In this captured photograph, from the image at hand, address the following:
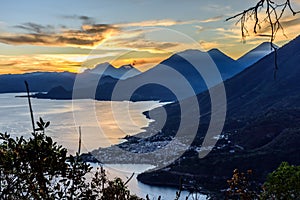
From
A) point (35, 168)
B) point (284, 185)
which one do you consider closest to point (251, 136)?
point (284, 185)

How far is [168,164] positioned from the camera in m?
54.2

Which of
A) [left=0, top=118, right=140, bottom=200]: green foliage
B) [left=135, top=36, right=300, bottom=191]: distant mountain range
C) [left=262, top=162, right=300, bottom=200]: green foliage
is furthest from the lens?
[left=135, top=36, right=300, bottom=191]: distant mountain range

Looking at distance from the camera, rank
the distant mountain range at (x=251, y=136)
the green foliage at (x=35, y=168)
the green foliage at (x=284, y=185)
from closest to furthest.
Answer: the green foliage at (x=35, y=168) → the green foliage at (x=284, y=185) → the distant mountain range at (x=251, y=136)

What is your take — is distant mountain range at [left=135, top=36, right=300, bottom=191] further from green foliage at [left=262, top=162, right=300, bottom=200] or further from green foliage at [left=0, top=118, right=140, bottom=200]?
green foliage at [left=0, top=118, right=140, bottom=200]

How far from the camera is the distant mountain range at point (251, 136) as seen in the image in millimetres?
45344

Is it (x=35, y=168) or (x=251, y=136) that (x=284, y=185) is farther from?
(x=251, y=136)

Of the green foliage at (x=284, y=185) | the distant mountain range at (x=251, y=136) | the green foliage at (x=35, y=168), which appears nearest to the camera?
the green foliage at (x=35, y=168)

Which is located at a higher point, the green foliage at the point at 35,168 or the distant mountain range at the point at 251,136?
the green foliage at the point at 35,168

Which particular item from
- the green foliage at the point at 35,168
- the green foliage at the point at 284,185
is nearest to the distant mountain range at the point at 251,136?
the green foliage at the point at 284,185

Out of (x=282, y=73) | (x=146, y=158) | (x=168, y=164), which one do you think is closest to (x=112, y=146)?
(x=146, y=158)

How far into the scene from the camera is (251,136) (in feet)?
202

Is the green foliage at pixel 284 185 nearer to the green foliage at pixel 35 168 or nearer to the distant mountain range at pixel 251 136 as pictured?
the green foliage at pixel 35 168

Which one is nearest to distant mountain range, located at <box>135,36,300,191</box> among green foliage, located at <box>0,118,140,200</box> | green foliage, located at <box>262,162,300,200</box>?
green foliage, located at <box>262,162,300,200</box>

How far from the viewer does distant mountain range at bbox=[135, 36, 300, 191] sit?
4534 cm
